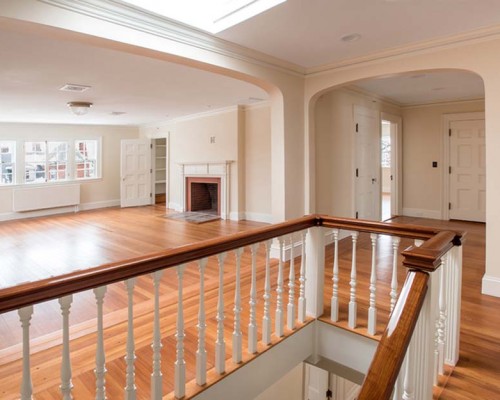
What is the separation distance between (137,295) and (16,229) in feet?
16.6

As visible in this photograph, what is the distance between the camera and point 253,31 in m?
2.94

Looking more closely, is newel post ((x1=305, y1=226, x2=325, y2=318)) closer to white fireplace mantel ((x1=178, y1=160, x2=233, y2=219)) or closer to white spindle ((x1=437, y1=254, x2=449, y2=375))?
Result: white spindle ((x1=437, y1=254, x2=449, y2=375))

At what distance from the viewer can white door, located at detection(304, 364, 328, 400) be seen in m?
4.01

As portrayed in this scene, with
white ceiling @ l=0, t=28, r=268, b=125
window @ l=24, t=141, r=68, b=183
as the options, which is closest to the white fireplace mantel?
white ceiling @ l=0, t=28, r=268, b=125

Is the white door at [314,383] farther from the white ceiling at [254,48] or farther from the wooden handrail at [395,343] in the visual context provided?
the white ceiling at [254,48]

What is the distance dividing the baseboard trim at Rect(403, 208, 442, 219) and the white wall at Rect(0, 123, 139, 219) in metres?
7.62

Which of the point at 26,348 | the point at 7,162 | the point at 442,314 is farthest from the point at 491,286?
the point at 7,162

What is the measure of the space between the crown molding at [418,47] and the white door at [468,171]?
3.77 metres

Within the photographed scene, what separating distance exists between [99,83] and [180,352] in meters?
4.19

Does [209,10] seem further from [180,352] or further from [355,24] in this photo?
[180,352]

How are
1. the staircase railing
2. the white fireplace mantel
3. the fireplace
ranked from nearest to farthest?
the staircase railing, the white fireplace mantel, the fireplace

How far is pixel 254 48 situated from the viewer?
335 cm

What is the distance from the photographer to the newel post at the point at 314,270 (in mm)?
2457

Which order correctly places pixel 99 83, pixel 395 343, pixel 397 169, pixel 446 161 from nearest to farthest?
pixel 395 343
pixel 99 83
pixel 446 161
pixel 397 169
